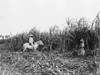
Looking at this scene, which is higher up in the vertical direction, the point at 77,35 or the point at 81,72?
the point at 77,35

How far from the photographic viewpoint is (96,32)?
9.29ft

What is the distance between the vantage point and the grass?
2.17 metres

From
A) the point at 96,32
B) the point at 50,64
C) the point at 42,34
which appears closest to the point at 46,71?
the point at 50,64

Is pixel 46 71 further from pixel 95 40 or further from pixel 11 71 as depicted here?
pixel 95 40

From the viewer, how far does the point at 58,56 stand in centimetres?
314

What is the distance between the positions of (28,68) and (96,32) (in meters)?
1.79

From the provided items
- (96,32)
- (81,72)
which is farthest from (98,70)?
(96,32)

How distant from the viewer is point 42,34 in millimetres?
4742

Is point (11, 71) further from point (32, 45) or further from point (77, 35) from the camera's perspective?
point (77, 35)

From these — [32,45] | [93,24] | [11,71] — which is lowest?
[11,71]

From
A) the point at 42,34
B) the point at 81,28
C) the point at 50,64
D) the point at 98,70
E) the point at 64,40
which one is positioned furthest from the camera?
the point at 42,34

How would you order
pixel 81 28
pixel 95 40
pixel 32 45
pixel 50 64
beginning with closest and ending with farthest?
pixel 50 64, pixel 95 40, pixel 81 28, pixel 32 45

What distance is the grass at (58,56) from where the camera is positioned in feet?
7.11

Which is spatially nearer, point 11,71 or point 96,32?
point 11,71
